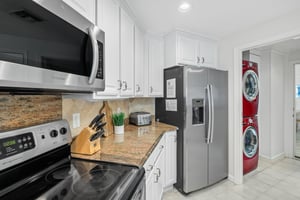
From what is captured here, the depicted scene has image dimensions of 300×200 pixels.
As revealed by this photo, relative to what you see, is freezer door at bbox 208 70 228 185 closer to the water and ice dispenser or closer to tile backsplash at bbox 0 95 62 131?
the water and ice dispenser

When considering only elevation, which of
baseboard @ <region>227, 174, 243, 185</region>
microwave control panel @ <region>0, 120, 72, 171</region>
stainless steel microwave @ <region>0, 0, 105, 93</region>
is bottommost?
baseboard @ <region>227, 174, 243, 185</region>

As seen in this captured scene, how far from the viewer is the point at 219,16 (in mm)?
2010

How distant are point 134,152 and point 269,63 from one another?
360cm

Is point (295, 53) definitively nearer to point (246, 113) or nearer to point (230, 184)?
point (246, 113)

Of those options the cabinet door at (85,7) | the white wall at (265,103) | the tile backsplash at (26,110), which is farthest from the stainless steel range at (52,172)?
the white wall at (265,103)

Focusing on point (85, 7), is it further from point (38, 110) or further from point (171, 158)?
point (171, 158)

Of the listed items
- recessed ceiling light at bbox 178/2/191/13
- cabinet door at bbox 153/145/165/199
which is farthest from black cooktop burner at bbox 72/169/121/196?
recessed ceiling light at bbox 178/2/191/13

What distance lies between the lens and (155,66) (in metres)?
2.55

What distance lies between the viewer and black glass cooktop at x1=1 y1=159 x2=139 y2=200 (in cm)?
70

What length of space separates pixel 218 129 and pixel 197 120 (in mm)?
440

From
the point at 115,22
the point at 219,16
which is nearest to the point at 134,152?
the point at 115,22

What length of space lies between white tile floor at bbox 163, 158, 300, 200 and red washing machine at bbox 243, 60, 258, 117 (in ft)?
3.51

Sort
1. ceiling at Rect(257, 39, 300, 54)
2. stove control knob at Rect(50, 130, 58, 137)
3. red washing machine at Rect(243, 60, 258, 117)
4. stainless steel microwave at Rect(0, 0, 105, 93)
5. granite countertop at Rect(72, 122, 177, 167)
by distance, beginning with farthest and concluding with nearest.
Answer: ceiling at Rect(257, 39, 300, 54) < red washing machine at Rect(243, 60, 258, 117) < granite countertop at Rect(72, 122, 177, 167) < stove control knob at Rect(50, 130, 58, 137) < stainless steel microwave at Rect(0, 0, 105, 93)

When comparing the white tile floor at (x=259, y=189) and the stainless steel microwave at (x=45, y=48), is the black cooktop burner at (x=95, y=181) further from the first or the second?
the white tile floor at (x=259, y=189)
